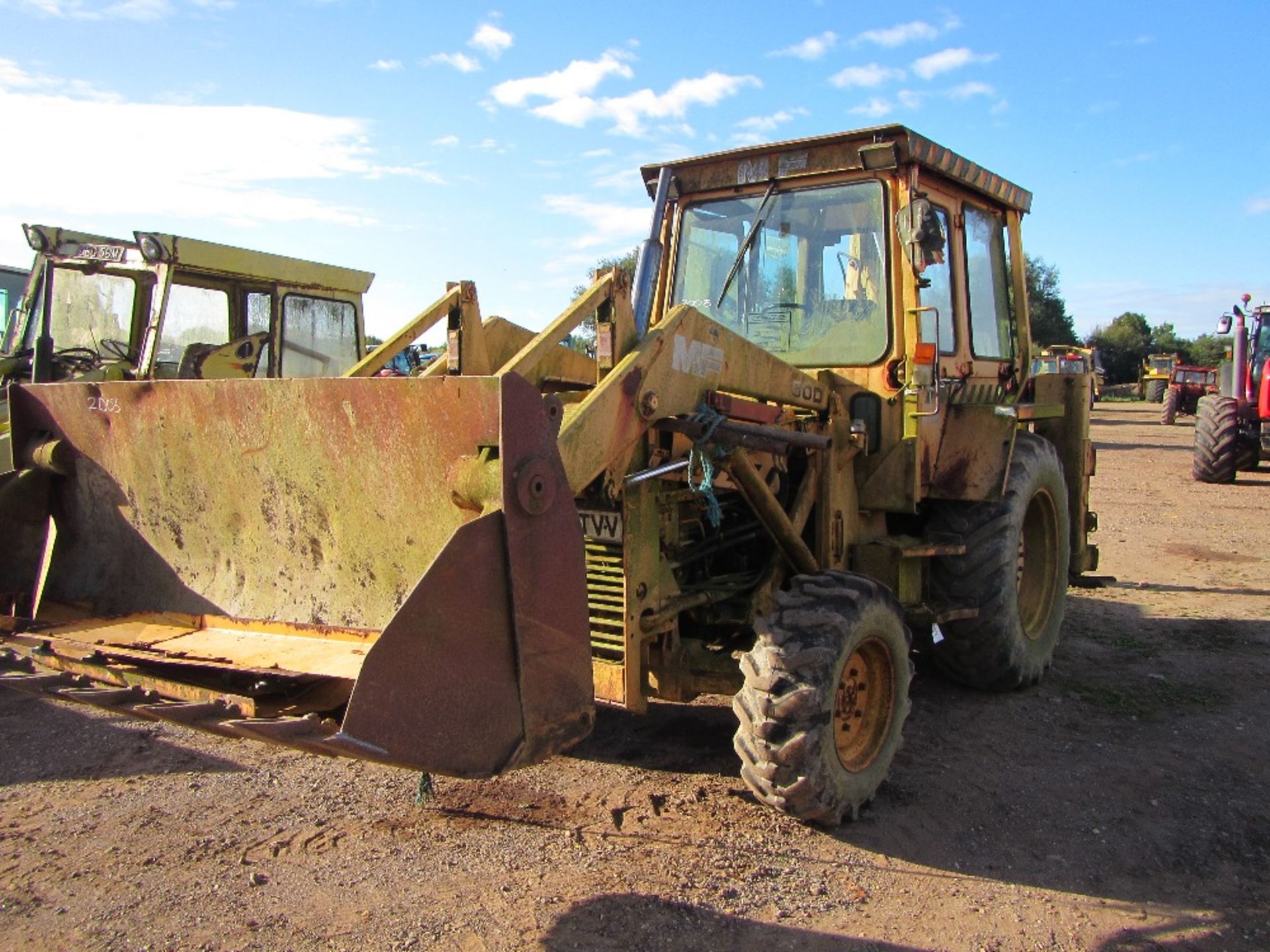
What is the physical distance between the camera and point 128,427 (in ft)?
13.0

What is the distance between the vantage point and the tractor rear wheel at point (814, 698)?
3760 millimetres

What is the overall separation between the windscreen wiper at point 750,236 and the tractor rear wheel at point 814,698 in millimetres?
1790

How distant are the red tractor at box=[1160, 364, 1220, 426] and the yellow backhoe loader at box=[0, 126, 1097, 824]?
27259mm

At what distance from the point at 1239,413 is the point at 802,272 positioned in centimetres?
1335

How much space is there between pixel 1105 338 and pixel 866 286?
62.8 meters

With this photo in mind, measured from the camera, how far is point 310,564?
145 inches

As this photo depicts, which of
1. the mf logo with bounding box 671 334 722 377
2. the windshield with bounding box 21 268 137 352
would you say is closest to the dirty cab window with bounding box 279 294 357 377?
the windshield with bounding box 21 268 137 352

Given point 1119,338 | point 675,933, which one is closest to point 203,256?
point 675,933

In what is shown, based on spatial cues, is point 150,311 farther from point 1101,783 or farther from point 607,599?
point 1101,783

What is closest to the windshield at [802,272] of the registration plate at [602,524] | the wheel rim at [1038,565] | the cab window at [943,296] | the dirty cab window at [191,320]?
the cab window at [943,296]

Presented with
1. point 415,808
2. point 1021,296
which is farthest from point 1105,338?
point 415,808

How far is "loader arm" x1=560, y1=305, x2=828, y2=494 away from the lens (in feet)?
11.0

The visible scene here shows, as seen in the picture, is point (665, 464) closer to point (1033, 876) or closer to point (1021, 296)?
point (1033, 876)

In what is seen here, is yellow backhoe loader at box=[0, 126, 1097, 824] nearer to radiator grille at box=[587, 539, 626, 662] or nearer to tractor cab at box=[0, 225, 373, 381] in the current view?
radiator grille at box=[587, 539, 626, 662]
